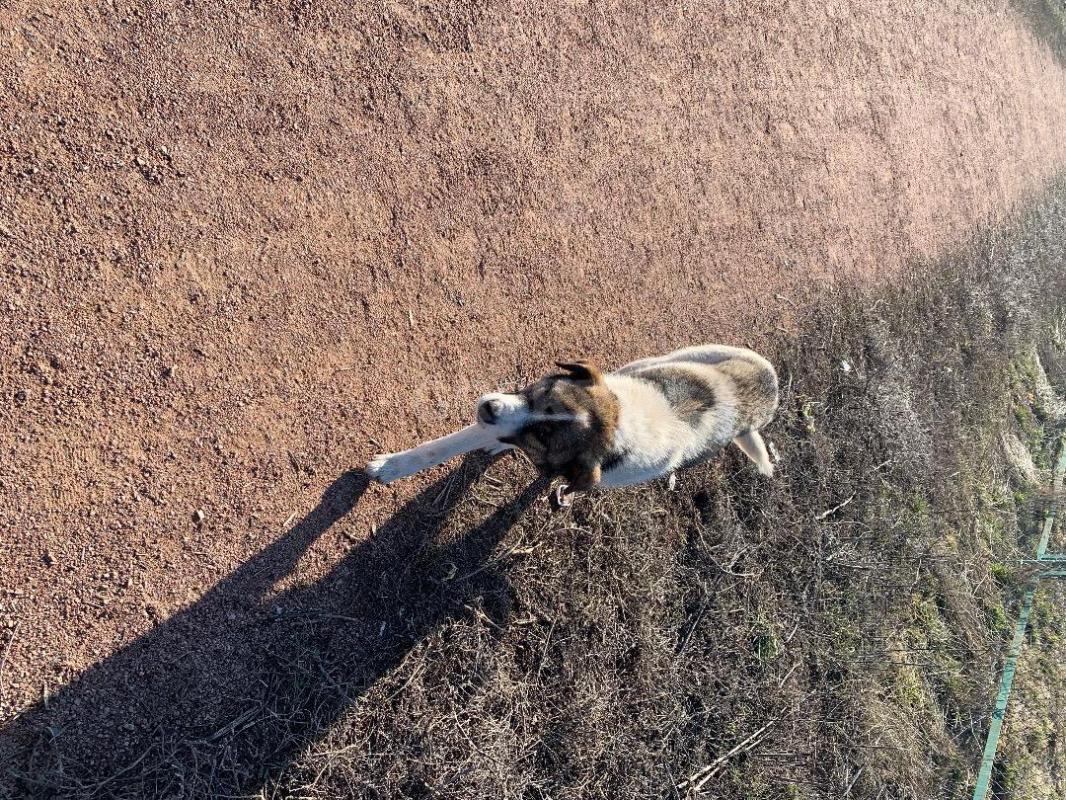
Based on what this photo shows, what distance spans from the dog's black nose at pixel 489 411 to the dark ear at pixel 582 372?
0.56 m

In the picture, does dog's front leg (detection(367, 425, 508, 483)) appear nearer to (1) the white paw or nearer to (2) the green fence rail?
(1) the white paw

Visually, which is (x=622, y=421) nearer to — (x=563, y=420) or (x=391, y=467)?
(x=563, y=420)

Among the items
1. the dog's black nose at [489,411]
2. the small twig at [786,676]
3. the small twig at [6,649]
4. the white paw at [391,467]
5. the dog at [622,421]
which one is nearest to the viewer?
the small twig at [6,649]

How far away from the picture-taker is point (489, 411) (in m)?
3.79

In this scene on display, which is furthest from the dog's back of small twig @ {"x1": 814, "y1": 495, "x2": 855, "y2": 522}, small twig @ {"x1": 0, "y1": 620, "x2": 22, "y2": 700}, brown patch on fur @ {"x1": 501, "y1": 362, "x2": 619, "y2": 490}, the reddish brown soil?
small twig @ {"x1": 0, "y1": 620, "x2": 22, "y2": 700}

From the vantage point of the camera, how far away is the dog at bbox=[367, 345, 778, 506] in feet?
12.8

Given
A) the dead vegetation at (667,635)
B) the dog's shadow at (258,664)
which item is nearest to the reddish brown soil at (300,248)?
the dog's shadow at (258,664)

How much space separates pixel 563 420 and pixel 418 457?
1.20 metres

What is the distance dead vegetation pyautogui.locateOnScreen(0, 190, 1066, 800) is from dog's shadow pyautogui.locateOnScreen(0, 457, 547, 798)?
1 centimetres

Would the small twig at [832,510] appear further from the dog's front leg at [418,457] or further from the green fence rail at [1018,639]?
the dog's front leg at [418,457]

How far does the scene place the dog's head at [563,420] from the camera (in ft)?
12.6

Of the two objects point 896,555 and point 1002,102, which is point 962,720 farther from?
point 1002,102

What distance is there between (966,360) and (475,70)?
25.4 ft

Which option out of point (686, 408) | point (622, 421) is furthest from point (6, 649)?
point (686, 408)
